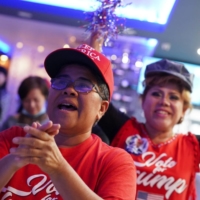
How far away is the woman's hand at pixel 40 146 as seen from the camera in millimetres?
691

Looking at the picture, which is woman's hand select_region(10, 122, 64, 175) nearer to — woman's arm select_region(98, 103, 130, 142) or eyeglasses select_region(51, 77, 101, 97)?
eyeglasses select_region(51, 77, 101, 97)

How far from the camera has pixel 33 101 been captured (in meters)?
2.23

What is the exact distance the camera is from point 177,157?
1401 mm

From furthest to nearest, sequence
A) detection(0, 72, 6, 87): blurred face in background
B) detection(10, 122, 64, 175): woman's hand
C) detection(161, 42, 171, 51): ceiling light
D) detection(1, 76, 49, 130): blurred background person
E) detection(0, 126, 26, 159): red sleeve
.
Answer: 1. detection(161, 42, 171, 51): ceiling light
2. detection(0, 72, 6, 87): blurred face in background
3. detection(1, 76, 49, 130): blurred background person
4. detection(0, 126, 26, 159): red sleeve
5. detection(10, 122, 64, 175): woman's hand

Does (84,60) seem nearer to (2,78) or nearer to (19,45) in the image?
(2,78)

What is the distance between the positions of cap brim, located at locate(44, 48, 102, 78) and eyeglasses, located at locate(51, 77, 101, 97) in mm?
49

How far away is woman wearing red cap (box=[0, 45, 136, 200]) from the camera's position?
2.34 feet

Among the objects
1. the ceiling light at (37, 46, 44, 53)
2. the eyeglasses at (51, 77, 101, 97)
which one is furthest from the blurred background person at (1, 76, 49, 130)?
the ceiling light at (37, 46, 44, 53)

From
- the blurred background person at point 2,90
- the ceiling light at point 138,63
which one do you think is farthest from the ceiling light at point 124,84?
the blurred background person at point 2,90

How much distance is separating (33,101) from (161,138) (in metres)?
1.05

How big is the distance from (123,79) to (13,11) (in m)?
1.94

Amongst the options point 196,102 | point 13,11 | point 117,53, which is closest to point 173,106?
point 13,11

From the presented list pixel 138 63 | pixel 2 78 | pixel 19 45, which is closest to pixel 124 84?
pixel 138 63

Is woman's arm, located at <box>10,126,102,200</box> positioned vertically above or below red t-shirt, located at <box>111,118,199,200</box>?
below
